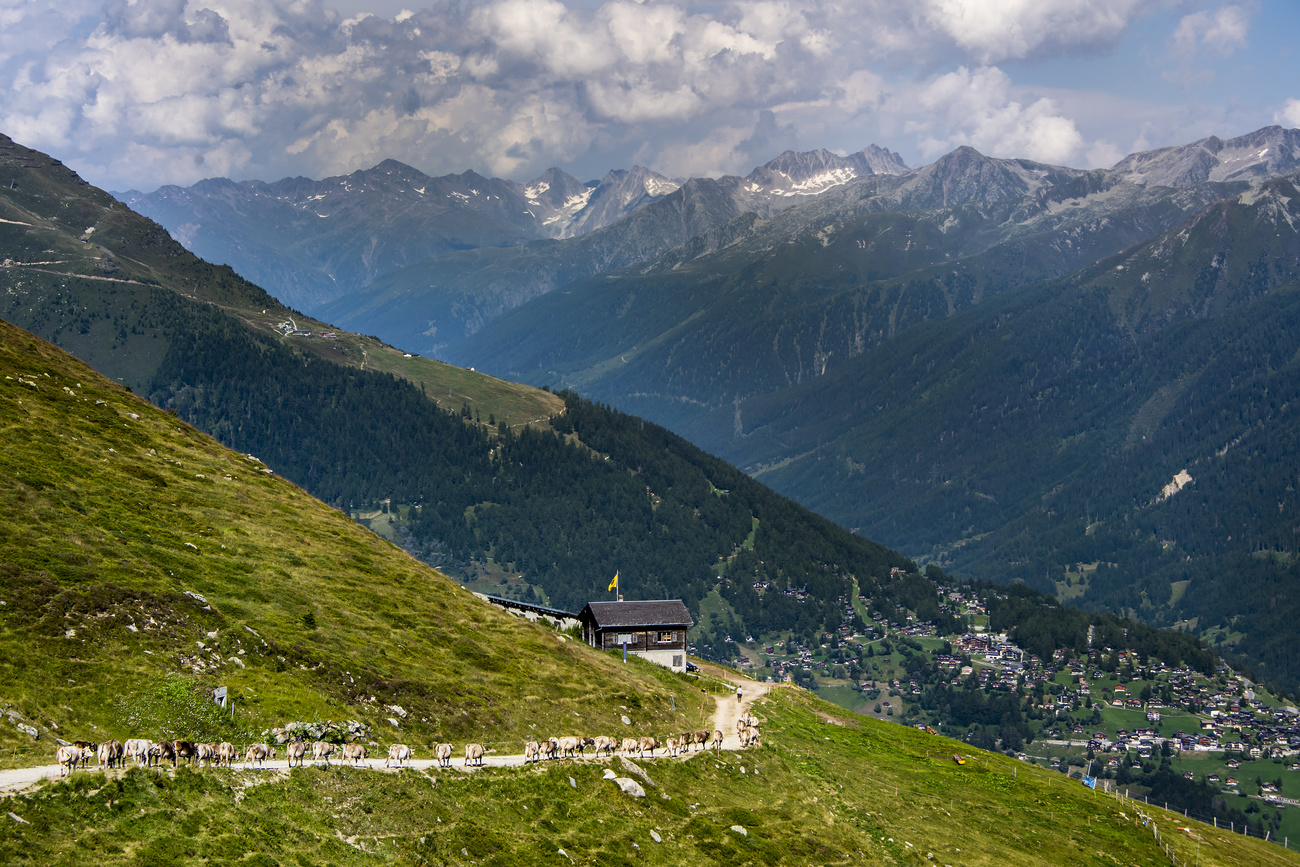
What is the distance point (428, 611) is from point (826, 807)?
38.6 m

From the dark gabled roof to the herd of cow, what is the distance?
5363 centimetres

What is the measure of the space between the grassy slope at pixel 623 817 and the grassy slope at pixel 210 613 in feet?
23.1

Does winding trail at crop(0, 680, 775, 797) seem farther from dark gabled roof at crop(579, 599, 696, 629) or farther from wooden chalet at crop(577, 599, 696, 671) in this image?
dark gabled roof at crop(579, 599, 696, 629)

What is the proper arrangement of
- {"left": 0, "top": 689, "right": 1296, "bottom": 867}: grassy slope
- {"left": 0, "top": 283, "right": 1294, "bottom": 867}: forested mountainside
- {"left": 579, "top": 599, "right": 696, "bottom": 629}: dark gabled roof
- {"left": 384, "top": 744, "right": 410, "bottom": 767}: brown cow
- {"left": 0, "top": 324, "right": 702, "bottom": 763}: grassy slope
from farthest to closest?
{"left": 579, "top": 599, "right": 696, "bottom": 629}: dark gabled roof, {"left": 0, "top": 324, "right": 702, "bottom": 763}: grassy slope, {"left": 384, "top": 744, "right": 410, "bottom": 767}: brown cow, {"left": 0, "top": 283, "right": 1294, "bottom": 867}: forested mountainside, {"left": 0, "top": 689, "right": 1296, "bottom": 867}: grassy slope

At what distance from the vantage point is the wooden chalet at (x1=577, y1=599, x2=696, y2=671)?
12550 centimetres

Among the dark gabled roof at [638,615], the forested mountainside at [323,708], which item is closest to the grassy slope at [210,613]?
the forested mountainside at [323,708]

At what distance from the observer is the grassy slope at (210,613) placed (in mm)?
53906

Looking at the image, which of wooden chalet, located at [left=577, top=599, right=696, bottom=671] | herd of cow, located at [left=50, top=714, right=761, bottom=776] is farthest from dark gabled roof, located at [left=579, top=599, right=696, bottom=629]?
herd of cow, located at [left=50, top=714, right=761, bottom=776]

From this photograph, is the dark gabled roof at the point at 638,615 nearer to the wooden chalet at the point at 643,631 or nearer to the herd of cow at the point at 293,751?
the wooden chalet at the point at 643,631

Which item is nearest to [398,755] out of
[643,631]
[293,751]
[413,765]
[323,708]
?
[413,765]

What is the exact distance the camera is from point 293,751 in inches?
1959

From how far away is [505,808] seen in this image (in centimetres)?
5344

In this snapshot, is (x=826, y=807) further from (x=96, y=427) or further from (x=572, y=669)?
(x=96, y=427)

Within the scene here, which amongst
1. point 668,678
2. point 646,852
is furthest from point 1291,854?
point 646,852
